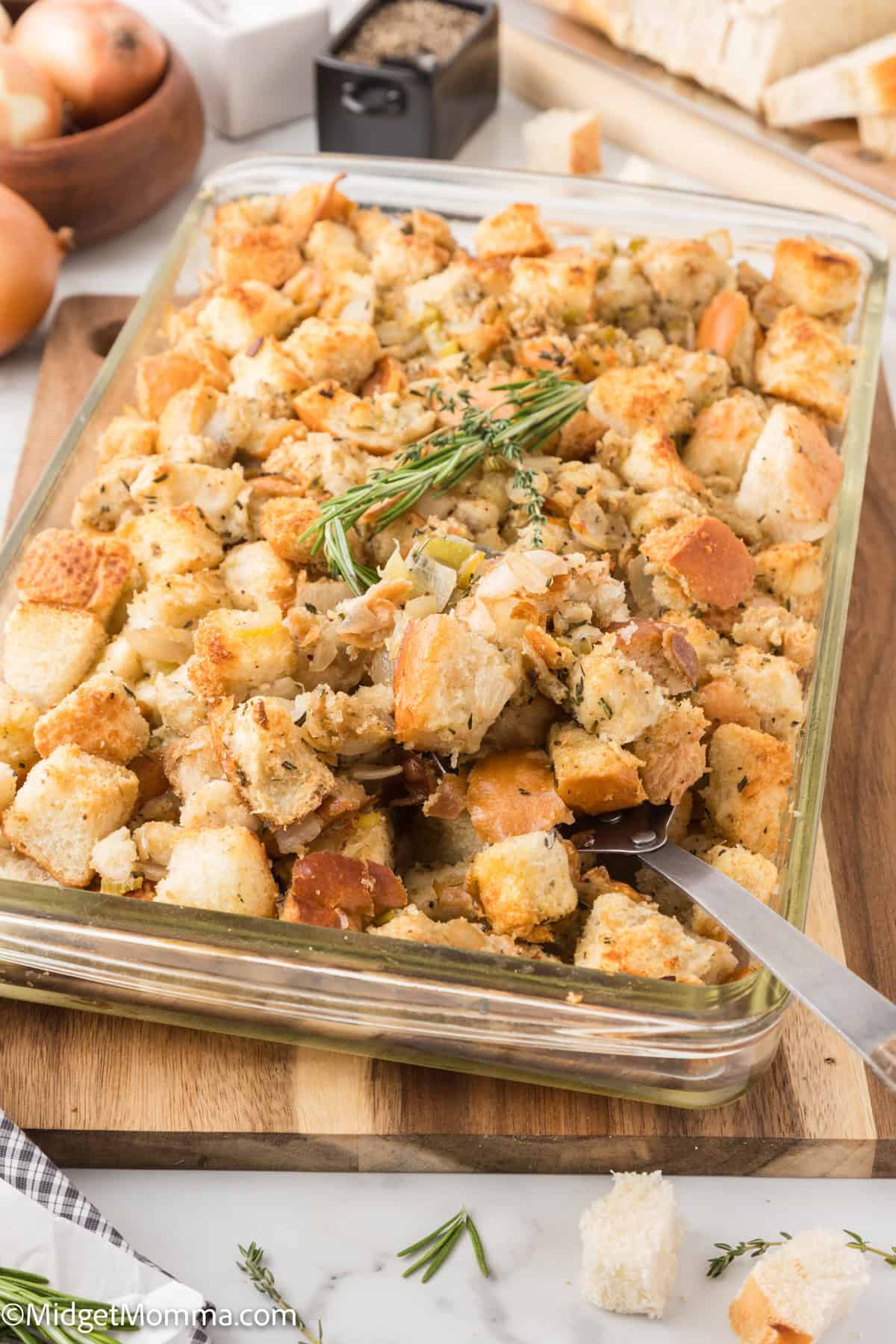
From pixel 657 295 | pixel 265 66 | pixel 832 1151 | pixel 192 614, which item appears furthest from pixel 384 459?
pixel 265 66

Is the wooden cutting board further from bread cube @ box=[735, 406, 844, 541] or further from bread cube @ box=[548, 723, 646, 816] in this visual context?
bread cube @ box=[735, 406, 844, 541]

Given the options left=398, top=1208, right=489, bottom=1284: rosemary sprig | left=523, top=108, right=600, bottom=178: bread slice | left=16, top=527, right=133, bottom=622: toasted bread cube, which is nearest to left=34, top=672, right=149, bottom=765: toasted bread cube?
left=16, top=527, right=133, bottom=622: toasted bread cube

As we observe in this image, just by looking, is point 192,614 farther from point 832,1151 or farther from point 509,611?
point 832,1151

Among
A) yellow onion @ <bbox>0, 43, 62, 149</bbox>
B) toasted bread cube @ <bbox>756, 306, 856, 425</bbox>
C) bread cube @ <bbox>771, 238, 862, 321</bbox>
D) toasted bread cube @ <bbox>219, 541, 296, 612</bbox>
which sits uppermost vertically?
yellow onion @ <bbox>0, 43, 62, 149</bbox>

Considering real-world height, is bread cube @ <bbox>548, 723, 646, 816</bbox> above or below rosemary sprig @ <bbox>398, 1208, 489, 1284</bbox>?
above

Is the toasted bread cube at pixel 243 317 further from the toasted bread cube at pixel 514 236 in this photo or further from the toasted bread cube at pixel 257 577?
the toasted bread cube at pixel 257 577

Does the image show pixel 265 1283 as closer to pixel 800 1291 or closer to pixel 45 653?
pixel 800 1291
